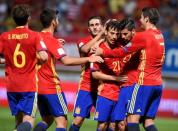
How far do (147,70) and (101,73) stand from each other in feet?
2.36

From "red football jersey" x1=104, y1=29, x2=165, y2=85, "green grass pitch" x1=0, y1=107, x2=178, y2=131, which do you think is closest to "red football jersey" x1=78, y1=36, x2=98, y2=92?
"red football jersey" x1=104, y1=29, x2=165, y2=85

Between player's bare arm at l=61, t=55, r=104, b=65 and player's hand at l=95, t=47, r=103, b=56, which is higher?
player's hand at l=95, t=47, r=103, b=56

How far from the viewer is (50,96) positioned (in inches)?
432

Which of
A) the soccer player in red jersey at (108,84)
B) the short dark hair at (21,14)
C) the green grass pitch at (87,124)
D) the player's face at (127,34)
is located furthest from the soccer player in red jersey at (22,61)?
the green grass pitch at (87,124)

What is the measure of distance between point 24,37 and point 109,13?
40.7 feet

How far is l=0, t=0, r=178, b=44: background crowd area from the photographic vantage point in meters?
21.9

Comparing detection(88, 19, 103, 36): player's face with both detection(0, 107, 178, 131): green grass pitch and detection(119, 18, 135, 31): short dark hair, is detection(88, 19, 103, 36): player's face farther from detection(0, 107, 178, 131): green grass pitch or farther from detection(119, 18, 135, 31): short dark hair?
detection(0, 107, 178, 131): green grass pitch

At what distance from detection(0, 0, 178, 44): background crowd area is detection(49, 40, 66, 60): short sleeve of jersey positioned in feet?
35.1

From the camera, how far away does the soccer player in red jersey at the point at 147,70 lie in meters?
11.2

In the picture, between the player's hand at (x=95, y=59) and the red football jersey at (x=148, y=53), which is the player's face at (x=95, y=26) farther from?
the player's hand at (x=95, y=59)

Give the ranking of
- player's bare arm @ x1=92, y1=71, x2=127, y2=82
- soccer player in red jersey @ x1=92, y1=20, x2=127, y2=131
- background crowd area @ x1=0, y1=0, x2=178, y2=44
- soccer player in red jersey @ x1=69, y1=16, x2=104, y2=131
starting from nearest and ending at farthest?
1. player's bare arm @ x1=92, y1=71, x2=127, y2=82
2. soccer player in red jersey @ x1=92, y1=20, x2=127, y2=131
3. soccer player in red jersey @ x1=69, y1=16, x2=104, y2=131
4. background crowd area @ x1=0, y1=0, x2=178, y2=44

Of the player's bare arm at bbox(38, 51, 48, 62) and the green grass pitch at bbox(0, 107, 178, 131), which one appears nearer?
the player's bare arm at bbox(38, 51, 48, 62)

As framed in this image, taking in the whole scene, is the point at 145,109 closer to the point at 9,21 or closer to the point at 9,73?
the point at 9,73

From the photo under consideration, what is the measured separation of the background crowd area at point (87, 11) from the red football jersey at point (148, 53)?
33.2 feet
